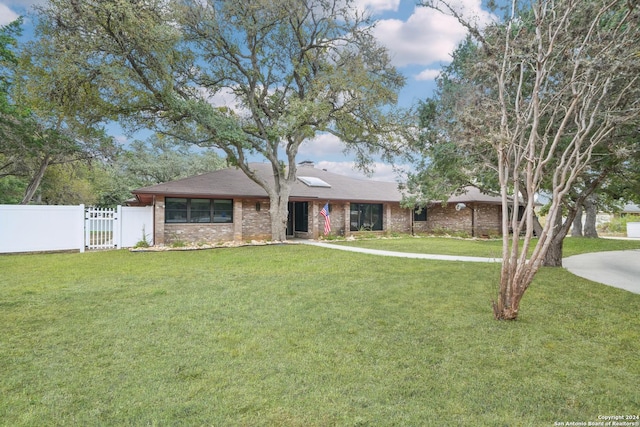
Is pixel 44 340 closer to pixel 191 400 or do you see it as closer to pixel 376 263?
pixel 191 400

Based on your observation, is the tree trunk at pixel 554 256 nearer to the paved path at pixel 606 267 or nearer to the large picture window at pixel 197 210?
the paved path at pixel 606 267

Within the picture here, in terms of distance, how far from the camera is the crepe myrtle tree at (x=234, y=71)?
9.96 metres

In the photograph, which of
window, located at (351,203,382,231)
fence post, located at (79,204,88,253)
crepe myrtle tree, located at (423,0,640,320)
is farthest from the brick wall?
crepe myrtle tree, located at (423,0,640,320)

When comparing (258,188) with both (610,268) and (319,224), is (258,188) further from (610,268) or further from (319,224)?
(610,268)

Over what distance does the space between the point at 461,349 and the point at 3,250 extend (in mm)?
14484

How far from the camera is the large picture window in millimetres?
14227

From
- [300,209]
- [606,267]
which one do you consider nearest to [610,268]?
[606,267]

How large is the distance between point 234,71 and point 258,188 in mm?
5367

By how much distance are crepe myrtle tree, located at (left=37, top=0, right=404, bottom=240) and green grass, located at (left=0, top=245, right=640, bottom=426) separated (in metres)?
7.31

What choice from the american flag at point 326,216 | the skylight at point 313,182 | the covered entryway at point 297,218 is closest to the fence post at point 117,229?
the covered entryway at point 297,218

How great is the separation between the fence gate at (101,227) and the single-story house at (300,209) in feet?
4.19

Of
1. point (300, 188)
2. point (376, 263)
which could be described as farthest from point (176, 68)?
point (376, 263)

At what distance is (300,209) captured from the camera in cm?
1862

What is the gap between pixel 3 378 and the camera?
2.89 meters
